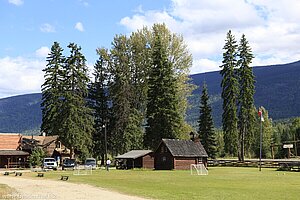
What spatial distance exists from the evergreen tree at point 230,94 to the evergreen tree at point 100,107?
20.3 m

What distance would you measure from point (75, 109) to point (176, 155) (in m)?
16.9

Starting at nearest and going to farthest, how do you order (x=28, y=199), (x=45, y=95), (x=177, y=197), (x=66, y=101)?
(x=28, y=199), (x=177, y=197), (x=66, y=101), (x=45, y=95)

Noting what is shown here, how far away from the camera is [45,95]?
76.9 metres

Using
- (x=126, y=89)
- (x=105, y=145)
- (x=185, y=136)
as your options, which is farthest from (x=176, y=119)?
(x=105, y=145)

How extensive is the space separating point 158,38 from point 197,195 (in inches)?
1786

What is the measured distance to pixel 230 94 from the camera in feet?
239

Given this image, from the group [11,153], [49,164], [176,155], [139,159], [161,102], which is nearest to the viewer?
[176,155]

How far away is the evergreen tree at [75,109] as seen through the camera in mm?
Answer: 66375

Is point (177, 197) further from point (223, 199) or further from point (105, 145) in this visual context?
point (105, 145)

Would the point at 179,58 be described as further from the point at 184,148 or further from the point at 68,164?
the point at 68,164

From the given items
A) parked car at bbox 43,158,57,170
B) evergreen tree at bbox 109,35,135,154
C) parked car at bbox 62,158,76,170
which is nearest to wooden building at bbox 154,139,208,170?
evergreen tree at bbox 109,35,135,154

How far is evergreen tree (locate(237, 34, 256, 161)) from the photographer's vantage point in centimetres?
7219

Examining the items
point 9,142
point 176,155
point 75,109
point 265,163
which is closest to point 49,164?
point 75,109

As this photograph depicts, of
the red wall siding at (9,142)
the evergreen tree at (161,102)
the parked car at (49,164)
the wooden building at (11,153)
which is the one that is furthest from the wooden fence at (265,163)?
the red wall siding at (9,142)
